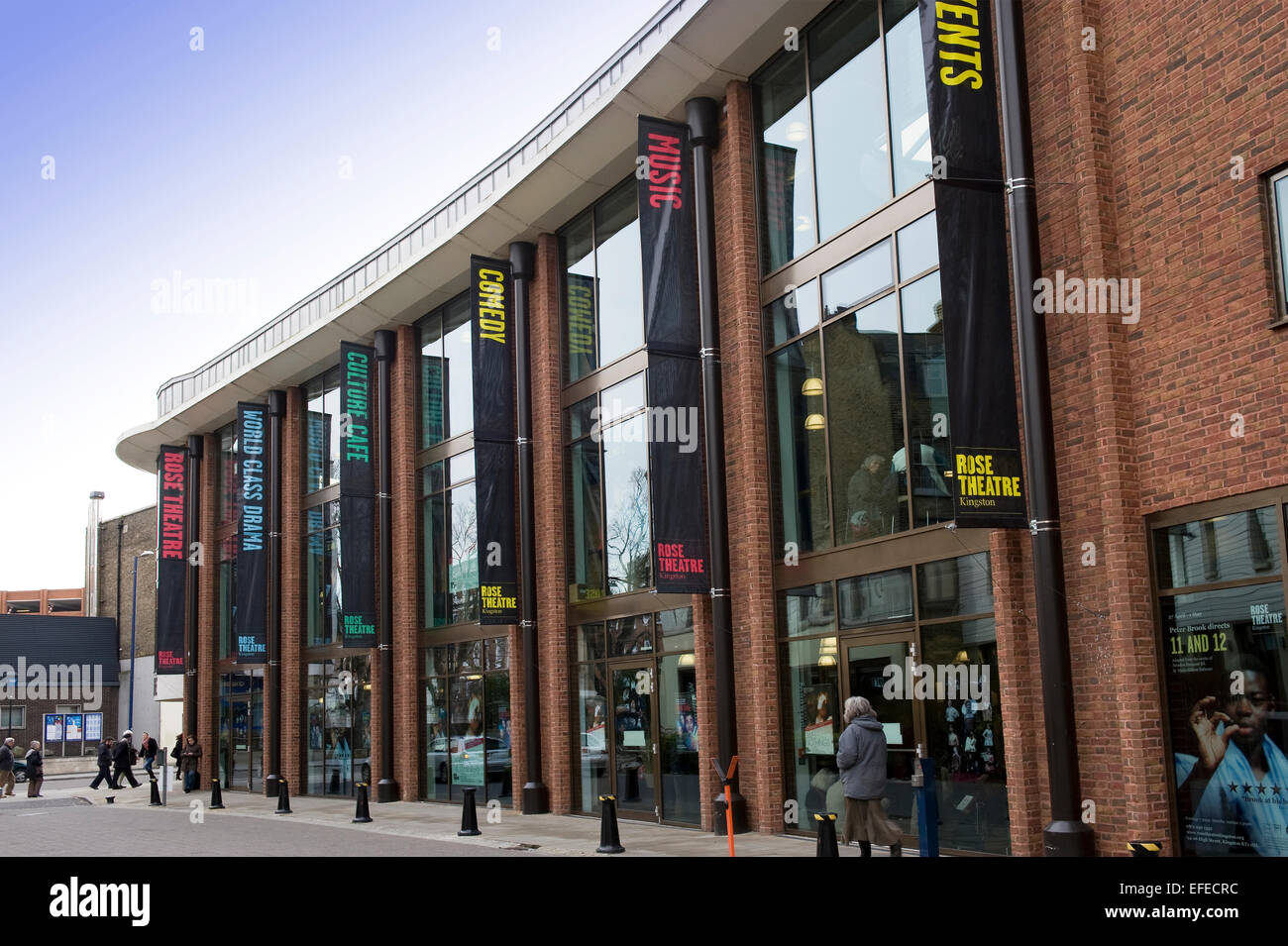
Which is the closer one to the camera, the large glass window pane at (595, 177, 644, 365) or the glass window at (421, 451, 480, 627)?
the large glass window pane at (595, 177, 644, 365)

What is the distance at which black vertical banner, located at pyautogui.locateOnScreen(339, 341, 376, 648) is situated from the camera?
26094 mm

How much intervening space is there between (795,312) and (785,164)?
2.19 metres

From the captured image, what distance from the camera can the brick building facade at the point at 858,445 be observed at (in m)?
10.4

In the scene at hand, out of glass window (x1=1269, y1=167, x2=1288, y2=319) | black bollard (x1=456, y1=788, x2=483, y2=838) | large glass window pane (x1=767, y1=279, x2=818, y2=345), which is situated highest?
large glass window pane (x1=767, y1=279, x2=818, y2=345)

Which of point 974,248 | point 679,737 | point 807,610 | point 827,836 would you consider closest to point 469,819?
point 679,737

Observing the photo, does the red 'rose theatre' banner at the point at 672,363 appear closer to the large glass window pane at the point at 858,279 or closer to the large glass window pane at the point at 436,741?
the large glass window pane at the point at 858,279

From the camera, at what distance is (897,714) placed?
13.6m

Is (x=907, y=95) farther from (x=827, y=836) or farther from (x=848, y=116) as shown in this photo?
(x=827, y=836)

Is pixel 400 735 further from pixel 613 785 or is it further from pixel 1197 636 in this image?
pixel 1197 636

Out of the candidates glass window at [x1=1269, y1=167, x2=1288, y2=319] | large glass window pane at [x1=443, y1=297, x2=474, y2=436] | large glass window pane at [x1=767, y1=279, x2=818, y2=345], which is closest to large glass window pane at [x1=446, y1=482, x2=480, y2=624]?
large glass window pane at [x1=443, y1=297, x2=474, y2=436]

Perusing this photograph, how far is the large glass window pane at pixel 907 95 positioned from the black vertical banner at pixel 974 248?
4.39ft

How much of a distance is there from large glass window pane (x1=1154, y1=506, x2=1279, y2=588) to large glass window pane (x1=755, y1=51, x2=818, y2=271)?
264 inches

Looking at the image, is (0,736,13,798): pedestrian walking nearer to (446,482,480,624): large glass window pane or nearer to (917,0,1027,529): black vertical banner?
(446,482,480,624): large glass window pane

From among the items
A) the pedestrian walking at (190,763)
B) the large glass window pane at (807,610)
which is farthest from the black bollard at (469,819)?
the pedestrian walking at (190,763)
